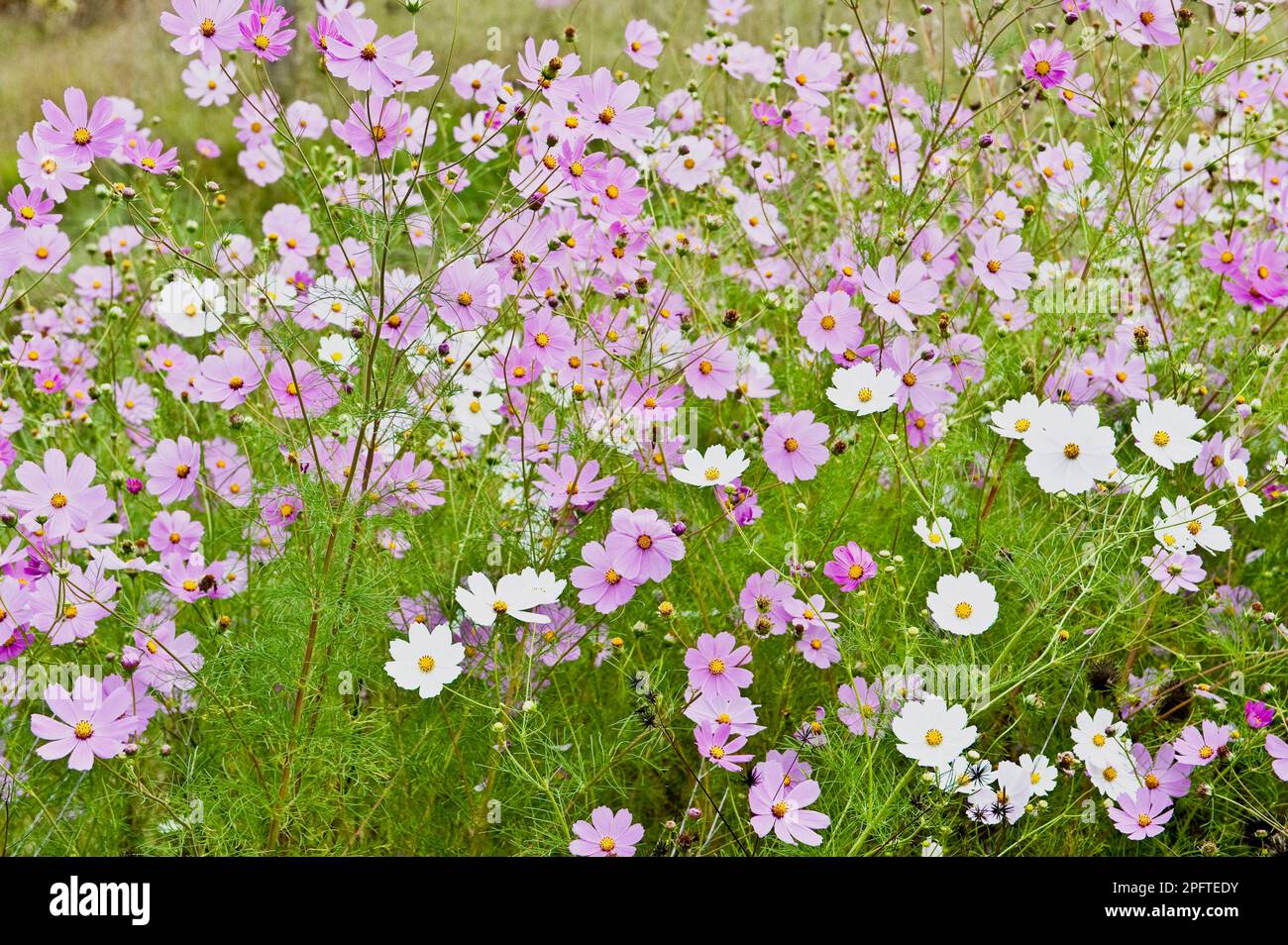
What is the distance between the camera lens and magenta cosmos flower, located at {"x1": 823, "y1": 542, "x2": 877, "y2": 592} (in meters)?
1.44

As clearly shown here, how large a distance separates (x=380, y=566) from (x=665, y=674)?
39cm

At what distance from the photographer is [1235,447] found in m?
1.58

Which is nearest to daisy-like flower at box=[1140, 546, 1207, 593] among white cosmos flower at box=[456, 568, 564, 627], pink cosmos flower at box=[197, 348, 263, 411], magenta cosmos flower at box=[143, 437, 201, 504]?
white cosmos flower at box=[456, 568, 564, 627]

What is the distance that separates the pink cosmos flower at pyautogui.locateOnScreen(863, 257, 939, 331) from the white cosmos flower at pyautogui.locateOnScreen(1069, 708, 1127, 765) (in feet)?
1.70

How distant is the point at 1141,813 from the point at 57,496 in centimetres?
130

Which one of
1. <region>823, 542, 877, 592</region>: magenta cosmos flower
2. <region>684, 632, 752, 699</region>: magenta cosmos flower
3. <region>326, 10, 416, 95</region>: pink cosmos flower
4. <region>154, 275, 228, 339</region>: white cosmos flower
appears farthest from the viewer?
<region>154, 275, 228, 339</region>: white cosmos flower

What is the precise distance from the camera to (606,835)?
4.17 ft

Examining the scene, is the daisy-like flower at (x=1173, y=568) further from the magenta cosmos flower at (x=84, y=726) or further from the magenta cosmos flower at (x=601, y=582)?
the magenta cosmos flower at (x=84, y=726)

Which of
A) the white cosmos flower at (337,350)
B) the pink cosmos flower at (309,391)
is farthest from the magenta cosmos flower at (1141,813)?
the white cosmos flower at (337,350)

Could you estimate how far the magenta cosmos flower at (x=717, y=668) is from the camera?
52.6 inches

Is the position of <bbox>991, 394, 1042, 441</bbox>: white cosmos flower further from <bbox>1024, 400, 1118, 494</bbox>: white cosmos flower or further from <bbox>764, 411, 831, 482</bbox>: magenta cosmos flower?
<bbox>764, 411, 831, 482</bbox>: magenta cosmos flower

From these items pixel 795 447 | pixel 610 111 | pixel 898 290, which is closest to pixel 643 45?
pixel 610 111

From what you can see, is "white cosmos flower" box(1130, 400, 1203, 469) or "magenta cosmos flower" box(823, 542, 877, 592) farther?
"magenta cosmos flower" box(823, 542, 877, 592)

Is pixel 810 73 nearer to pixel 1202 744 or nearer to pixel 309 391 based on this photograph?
pixel 309 391
